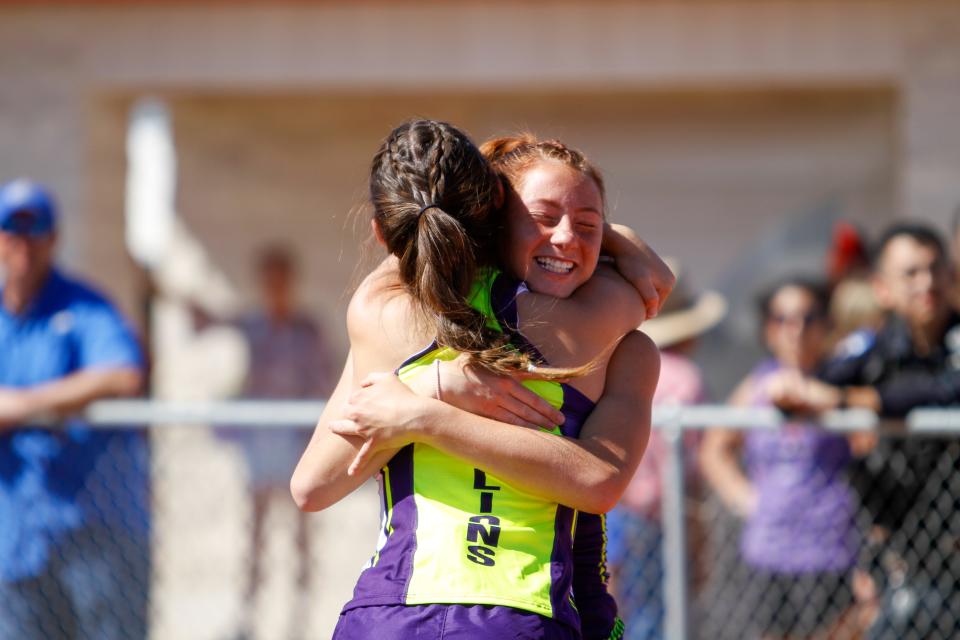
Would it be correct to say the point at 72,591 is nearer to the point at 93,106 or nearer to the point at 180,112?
the point at 93,106

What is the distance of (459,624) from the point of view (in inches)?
80.1

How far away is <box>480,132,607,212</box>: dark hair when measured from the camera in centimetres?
227

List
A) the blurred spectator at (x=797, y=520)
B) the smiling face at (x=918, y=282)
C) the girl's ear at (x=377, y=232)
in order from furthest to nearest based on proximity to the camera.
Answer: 1. the blurred spectator at (x=797, y=520)
2. the smiling face at (x=918, y=282)
3. the girl's ear at (x=377, y=232)

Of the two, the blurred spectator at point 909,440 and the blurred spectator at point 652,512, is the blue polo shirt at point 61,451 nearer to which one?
the blurred spectator at point 652,512

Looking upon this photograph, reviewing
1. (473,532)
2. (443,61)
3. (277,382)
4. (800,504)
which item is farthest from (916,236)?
(277,382)

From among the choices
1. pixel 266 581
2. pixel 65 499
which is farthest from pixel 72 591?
pixel 266 581

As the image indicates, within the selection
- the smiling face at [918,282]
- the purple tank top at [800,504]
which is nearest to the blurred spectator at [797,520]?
the purple tank top at [800,504]

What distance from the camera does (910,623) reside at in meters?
3.84

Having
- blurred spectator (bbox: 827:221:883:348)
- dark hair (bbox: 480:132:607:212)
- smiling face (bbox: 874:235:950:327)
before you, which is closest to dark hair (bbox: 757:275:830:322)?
blurred spectator (bbox: 827:221:883:348)

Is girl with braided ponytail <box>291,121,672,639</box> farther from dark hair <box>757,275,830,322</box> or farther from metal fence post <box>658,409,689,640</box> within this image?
dark hair <box>757,275,830,322</box>

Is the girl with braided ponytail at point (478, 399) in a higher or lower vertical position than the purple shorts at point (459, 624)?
higher

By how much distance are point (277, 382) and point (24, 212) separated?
2377 millimetres

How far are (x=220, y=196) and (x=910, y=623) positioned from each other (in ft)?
16.9

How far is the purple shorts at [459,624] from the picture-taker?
2031mm
